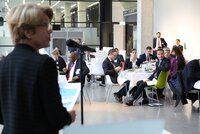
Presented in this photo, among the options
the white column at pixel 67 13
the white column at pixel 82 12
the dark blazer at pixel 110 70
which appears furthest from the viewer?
the white column at pixel 82 12

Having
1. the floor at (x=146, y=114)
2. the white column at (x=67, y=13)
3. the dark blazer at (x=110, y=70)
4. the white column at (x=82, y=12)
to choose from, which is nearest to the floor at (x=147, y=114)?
the floor at (x=146, y=114)

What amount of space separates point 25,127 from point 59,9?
59.0 ft

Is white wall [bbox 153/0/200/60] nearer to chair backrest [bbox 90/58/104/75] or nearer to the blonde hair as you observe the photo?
chair backrest [bbox 90/58/104/75]

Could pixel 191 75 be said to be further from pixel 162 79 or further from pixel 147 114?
pixel 147 114

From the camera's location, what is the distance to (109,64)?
8.73 meters

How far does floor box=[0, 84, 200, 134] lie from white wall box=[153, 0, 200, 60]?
8185mm

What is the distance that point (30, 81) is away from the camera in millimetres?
1621

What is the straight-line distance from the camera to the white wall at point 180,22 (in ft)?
54.1

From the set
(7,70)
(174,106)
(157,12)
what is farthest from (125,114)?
(157,12)

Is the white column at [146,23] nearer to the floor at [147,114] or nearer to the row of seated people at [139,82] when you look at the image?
the row of seated people at [139,82]

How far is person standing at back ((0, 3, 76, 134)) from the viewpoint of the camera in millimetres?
1608

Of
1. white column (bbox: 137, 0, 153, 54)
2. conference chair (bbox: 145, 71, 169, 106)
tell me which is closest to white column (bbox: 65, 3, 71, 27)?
white column (bbox: 137, 0, 153, 54)

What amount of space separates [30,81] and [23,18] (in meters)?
0.28

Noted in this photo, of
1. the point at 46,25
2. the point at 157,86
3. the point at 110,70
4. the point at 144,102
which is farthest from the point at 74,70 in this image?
the point at 46,25
